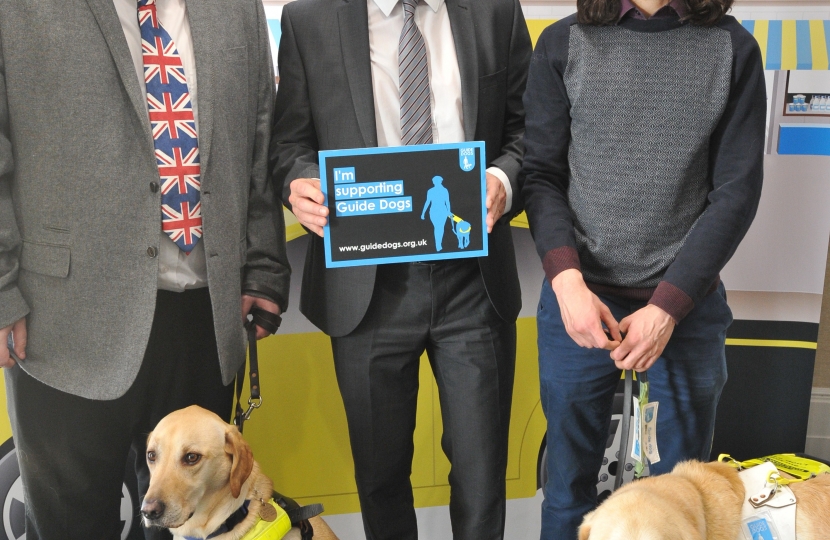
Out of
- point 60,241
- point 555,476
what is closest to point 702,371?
point 555,476

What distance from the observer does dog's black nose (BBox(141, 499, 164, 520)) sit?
1633mm

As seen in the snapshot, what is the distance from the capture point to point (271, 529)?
1.75m

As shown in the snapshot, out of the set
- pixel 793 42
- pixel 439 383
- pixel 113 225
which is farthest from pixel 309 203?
pixel 793 42

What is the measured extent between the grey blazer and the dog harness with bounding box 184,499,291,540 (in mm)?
386

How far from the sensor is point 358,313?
75.4 inches

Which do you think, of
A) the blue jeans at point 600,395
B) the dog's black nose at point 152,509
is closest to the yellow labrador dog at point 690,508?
the blue jeans at point 600,395

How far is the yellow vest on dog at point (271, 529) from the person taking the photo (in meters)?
1.73

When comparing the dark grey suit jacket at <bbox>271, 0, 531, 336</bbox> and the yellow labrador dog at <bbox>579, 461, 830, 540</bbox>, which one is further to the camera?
the dark grey suit jacket at <bbox>271, 0, 531, 336</bbox>

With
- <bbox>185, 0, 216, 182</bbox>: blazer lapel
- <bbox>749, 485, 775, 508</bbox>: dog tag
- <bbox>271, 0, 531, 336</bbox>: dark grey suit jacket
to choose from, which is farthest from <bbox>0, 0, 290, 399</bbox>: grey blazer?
<bbox>749, 485, 775, 508</bbox>: dog tag

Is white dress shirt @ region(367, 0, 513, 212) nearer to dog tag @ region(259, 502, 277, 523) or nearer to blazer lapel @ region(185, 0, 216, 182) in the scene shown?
blazer lapel @ region(185, 0, 216, 182)

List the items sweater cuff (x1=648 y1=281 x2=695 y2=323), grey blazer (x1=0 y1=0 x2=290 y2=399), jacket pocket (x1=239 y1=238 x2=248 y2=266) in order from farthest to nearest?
jacket pocket (x1=239 y1=238 x2=248 y2=266), sweater cuff (x1=648 y1=281 x2=695 y2=323), grey blazer (x1=0 y1=0 x2=290 y2=399)

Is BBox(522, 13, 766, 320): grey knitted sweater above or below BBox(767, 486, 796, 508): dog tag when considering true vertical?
above

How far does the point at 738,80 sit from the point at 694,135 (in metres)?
0.19

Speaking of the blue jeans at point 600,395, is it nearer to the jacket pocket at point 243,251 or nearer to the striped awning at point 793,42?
the jacket pocket at point 243,251
